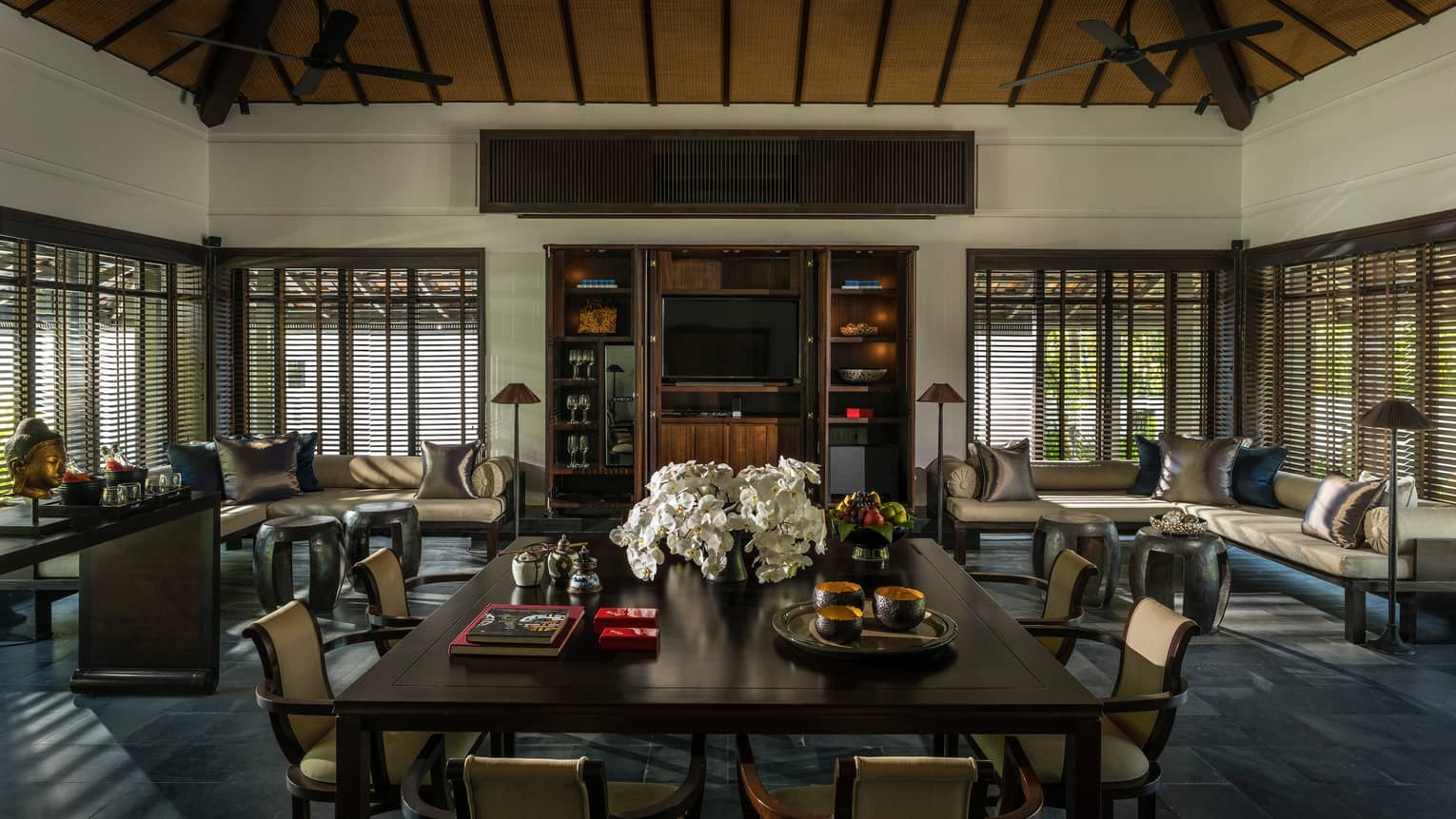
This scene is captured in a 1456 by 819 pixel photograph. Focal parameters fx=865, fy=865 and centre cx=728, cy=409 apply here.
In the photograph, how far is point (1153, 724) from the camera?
2256 millimetres

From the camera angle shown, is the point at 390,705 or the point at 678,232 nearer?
the point at 390,705

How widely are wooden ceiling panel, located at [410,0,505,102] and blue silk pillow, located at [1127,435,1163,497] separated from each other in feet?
19.7

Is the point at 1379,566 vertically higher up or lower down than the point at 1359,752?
higher up

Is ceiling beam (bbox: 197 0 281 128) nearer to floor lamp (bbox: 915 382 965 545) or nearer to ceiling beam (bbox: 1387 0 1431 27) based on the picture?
floor lamp (bbox: 915 382 965 545)

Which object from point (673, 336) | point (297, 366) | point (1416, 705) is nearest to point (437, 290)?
point (297, 366)

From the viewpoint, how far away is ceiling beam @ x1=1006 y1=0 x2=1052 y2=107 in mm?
6531

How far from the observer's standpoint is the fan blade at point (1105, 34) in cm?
503

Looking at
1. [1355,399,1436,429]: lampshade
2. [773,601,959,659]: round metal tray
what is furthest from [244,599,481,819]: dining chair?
[1355,399,1436,429]: lampshade

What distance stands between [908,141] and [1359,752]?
17.6 ft

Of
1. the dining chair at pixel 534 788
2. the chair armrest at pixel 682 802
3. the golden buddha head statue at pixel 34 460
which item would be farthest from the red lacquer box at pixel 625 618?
the golden buddha head statue at pixel 34 460

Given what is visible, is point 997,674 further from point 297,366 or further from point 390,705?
point 297,366

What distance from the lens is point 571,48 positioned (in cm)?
677

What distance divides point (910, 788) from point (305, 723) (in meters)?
1.58

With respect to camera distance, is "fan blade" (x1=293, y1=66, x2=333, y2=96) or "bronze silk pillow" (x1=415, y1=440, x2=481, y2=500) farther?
"bronze silk pillow" (x1=415, y1=440, x2=481, y2=500)
